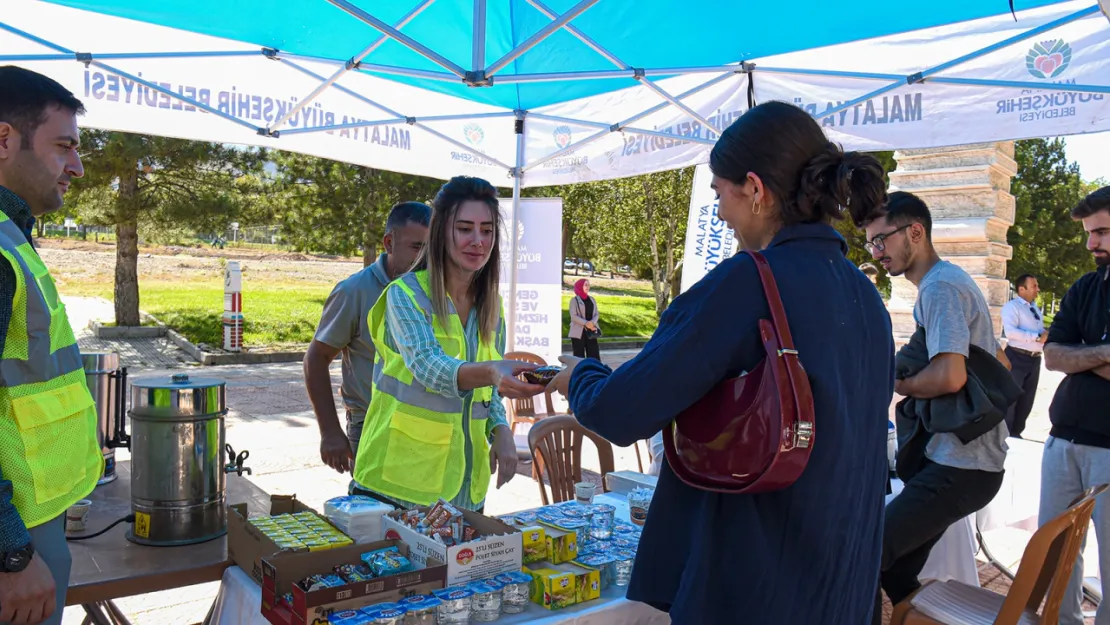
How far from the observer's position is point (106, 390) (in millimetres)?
2621

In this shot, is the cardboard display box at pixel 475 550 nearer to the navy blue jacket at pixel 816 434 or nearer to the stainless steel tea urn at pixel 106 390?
the navy blue jacket at pixel 816 434

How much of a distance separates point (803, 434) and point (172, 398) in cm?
167

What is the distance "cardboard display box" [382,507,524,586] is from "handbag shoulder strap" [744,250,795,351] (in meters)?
0.91

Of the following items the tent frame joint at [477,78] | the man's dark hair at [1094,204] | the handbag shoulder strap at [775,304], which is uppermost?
the tent frame joint at [477,78]

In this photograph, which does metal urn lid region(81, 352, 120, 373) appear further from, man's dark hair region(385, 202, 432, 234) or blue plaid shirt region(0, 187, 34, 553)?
man's dark hair region(385, 202, 432, 234)

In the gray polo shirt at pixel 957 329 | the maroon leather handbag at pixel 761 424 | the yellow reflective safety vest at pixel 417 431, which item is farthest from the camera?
the gray polo shirt at pixel 957 329

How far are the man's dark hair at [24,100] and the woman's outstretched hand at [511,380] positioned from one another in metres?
1.27

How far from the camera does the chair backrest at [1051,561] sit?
230 cm

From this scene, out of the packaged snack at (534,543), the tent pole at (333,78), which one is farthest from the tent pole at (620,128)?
the packaged snack at (534,543)

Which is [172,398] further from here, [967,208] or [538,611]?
[967,208]

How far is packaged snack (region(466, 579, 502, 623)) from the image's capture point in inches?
67.6

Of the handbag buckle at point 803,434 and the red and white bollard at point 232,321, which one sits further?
the red and white bollard at point 232,321

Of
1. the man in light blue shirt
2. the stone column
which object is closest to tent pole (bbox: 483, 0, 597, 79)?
the stone column

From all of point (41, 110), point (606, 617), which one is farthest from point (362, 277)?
point (606, 617)
